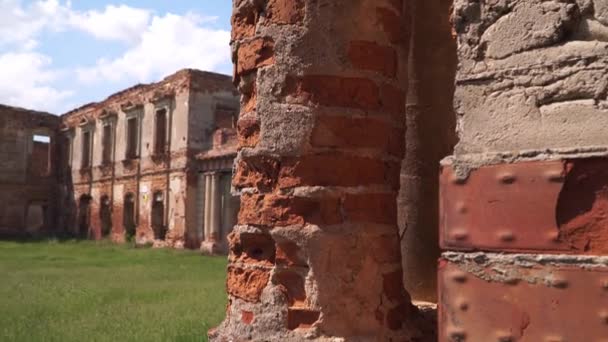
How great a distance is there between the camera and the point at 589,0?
3.95 ft

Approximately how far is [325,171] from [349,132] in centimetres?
14

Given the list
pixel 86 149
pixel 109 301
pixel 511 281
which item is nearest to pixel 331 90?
pixel 511 281

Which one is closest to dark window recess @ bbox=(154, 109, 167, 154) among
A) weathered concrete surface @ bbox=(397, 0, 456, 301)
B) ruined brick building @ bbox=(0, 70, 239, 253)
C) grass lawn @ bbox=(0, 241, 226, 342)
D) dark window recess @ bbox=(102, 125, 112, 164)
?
ruined brick building @ bbox=(0, 70, 239, 253)

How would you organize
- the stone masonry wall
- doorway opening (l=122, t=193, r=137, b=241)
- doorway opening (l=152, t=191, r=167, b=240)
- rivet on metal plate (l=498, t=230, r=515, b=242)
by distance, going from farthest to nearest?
doorway opening (l=122, t=193, r=137, b=241), doorway opening (l=152, t=191, r=167, b=240), the stone masonry wall, rivet on metal plate (l=498, t=230, r=515, b=242)

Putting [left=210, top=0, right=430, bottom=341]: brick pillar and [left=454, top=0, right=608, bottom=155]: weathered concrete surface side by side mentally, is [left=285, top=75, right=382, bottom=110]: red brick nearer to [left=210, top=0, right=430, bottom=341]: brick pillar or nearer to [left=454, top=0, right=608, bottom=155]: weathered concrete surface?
[left=210, top=0, right=430, bottom=341]: brick pillar

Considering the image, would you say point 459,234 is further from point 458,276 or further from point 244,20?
point 244,20

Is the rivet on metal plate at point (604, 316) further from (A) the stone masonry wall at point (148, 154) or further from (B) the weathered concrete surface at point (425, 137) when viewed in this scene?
(A) the stone masonry wall at point (148, 154)

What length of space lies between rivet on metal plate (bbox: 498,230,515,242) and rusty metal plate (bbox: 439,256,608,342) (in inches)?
2.1

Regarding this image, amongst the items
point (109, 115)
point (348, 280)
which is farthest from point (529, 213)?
point (109, 115)

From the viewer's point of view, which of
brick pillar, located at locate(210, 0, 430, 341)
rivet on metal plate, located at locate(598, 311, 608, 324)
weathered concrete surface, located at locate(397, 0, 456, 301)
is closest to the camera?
rivet on metal plate, located at locate(598, 311, 608, 324)

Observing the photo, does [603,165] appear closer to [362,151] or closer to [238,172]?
[362,151]

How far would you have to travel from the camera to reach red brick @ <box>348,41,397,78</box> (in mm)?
1839

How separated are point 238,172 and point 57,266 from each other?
519 inches

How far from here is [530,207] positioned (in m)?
1.22
